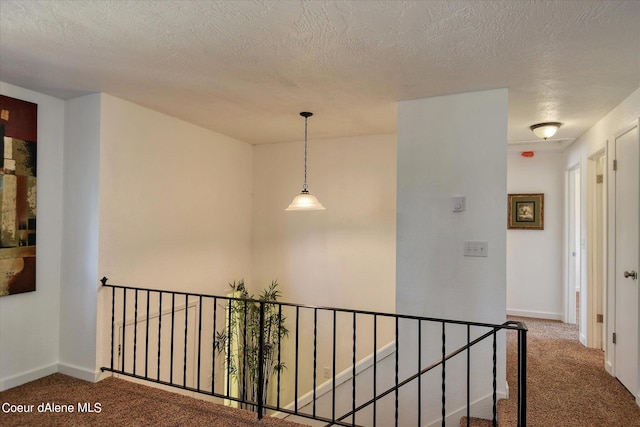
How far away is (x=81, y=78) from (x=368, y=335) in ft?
12.4

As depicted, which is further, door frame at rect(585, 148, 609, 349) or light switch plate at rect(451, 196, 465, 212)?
door frame at rect(585, 148, 609, 349)

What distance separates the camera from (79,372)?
3139 mm

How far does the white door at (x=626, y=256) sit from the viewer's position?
2.78m

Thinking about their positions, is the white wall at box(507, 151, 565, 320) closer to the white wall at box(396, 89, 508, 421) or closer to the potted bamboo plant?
the white wall at box(396, 89, 508, 421)

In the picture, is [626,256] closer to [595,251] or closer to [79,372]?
[595,251]

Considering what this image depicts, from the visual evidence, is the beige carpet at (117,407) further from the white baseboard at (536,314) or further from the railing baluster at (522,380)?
the white baseboard at (536,314)

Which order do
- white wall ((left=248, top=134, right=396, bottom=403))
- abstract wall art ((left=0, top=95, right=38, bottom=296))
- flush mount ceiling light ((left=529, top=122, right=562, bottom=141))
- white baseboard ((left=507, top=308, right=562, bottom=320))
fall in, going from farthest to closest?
white baseboard ((left=507, top=308, right=562, bottom=320)) < white wall ((left=248, top=134, right=396, bottom=403)) < flush mount ceiling light ((left=529, top=122, right=562, bottom=141)) < abstract wall art ((left=0, top=95, right=38, bottom=296))

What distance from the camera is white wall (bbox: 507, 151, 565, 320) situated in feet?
17.1

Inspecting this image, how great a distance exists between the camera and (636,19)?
72.6 inches

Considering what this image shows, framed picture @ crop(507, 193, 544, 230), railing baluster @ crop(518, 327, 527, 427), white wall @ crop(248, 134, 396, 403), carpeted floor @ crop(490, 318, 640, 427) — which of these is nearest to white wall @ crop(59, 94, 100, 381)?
white wall @ crop(248, 134, 396, 403)

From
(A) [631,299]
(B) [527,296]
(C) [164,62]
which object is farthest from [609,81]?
(B) [527,296]

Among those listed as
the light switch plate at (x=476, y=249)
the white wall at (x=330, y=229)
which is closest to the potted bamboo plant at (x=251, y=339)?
the white wall at (x=330, y=229)

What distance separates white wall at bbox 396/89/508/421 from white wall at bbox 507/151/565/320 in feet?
9.66

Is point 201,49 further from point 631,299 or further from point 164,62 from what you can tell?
point 631,299
